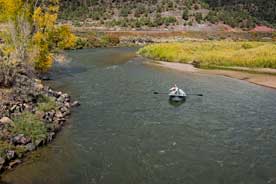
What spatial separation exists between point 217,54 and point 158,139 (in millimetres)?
44833

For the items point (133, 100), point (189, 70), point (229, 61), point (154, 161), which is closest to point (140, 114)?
point (133, 100)

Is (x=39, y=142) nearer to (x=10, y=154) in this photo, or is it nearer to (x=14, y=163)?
(x=10, y=154)

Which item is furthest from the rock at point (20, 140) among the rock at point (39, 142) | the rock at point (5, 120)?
the rock at point (5, 120)

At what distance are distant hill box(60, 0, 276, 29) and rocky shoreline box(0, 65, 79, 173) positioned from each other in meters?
101

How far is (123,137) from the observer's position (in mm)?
28734

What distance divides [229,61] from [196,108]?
1228 inches

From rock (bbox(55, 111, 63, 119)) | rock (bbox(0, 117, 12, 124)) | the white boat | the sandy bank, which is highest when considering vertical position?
rock (bbox(0, 117, 12, 124))

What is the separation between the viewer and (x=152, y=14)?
147 m

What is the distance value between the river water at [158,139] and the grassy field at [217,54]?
17.1 meters

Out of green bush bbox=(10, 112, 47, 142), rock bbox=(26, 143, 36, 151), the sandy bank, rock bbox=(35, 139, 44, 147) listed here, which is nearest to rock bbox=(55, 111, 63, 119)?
green bush bbox=(10, 112, 47, 142)

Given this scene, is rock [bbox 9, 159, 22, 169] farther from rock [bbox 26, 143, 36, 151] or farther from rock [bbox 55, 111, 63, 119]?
rock [bbox 55, 111, 63, 119]

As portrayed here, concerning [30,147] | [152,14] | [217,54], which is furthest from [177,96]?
[152,14]

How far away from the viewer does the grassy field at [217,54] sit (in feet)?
209

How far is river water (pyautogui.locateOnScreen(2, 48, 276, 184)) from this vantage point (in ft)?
73.8
